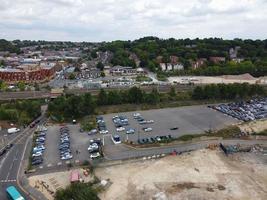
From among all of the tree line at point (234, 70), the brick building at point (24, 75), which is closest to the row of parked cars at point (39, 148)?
the brick building at point (24, 75)

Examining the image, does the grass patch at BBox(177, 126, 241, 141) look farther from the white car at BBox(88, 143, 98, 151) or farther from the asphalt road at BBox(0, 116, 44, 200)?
the asphalt road at BBox(0, 116, 44, 200)

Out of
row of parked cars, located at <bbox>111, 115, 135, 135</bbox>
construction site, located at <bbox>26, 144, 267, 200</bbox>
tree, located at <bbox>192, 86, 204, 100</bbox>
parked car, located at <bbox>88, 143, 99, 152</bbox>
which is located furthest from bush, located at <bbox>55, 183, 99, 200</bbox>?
tree, located at <bbox>192, 86, 204, 100</bbox>

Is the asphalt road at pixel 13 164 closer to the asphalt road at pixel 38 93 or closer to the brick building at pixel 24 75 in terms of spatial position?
the asphalt road at pixel 38 93

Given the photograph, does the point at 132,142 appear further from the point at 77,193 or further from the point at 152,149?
the point at 77,193

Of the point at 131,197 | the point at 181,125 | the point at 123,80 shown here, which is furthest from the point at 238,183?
the point at 123,80

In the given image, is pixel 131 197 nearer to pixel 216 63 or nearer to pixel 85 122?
pixel 85 122
